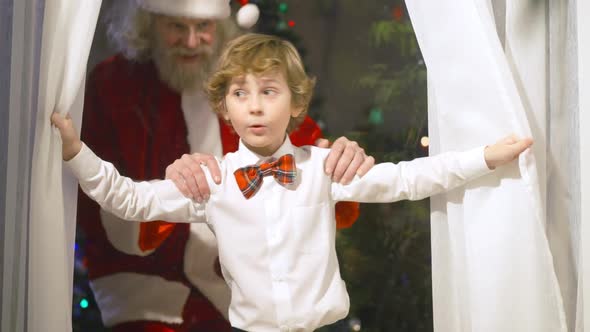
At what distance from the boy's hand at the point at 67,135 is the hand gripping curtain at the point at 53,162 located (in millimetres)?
19

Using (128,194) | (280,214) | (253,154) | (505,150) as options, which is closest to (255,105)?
(253,154)

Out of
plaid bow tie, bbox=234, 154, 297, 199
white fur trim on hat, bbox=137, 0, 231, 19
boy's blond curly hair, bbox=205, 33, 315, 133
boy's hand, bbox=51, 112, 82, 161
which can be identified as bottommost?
plaid bow tie, bbox=234, 154, 297, 199

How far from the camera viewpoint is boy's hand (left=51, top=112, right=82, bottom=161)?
1.50m

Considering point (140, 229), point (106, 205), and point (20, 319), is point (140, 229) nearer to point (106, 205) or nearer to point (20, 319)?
point (106, 205)

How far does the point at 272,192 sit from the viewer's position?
165cm

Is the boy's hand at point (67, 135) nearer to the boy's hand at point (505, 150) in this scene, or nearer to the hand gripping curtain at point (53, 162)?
the hand gripping curtain at point (53, 162)

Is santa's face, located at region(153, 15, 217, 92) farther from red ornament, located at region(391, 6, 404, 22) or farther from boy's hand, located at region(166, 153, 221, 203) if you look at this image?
red ornament, located at region(391, 6, 404, 22)

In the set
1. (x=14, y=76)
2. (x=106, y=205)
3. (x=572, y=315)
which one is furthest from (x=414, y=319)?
(x=14, y=76)

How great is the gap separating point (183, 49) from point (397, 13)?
0.87 m

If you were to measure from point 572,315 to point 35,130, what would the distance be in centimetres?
135

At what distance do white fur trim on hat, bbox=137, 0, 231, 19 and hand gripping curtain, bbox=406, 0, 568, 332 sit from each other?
25.3 inches

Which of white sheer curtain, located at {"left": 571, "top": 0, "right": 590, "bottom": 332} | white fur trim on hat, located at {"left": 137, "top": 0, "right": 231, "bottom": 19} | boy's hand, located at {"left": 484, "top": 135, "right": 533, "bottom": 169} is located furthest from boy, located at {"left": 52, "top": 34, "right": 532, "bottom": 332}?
white fur trim on hat, located at {"left": 137, "top": 0, "right": 231, "bottom": 19}

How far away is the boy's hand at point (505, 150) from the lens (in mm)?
1557

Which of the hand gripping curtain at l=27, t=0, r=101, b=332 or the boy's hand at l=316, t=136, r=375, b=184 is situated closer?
the hand gripping curtain at l=27, t=0, r=101, b=332
